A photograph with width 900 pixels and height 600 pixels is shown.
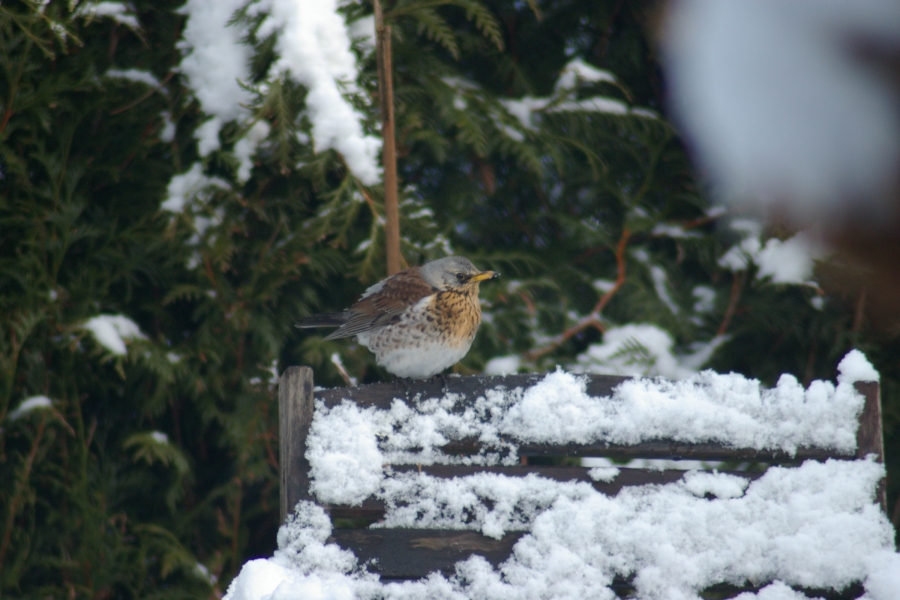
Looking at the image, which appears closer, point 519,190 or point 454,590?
point 454,590

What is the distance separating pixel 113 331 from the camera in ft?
6.40

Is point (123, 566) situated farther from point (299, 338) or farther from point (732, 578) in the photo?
point (732, 578)

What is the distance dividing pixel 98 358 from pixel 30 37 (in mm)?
851

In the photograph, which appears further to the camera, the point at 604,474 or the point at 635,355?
the point at 635,355

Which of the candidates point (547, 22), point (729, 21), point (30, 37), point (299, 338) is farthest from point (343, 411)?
point (547, 22)

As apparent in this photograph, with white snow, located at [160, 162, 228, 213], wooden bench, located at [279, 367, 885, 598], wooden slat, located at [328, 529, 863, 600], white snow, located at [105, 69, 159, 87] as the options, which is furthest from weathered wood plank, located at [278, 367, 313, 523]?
white snow, located at [105, 69, 159, 87]

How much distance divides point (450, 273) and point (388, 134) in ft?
1.36

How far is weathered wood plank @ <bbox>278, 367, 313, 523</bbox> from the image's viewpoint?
1321 mm

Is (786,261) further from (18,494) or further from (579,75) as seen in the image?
(18,494)

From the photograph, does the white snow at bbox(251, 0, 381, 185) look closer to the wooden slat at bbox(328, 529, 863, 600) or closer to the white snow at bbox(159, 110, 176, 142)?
the white snow at bbox(159, 110, 176, 142)

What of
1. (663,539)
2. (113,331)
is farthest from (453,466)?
(113,331)

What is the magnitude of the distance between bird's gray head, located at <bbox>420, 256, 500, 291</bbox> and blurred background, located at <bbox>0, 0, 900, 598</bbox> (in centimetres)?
18

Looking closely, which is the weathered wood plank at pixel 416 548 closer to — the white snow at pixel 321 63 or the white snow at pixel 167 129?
the white snow at pixel 321 63

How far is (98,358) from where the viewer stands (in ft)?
6.59
